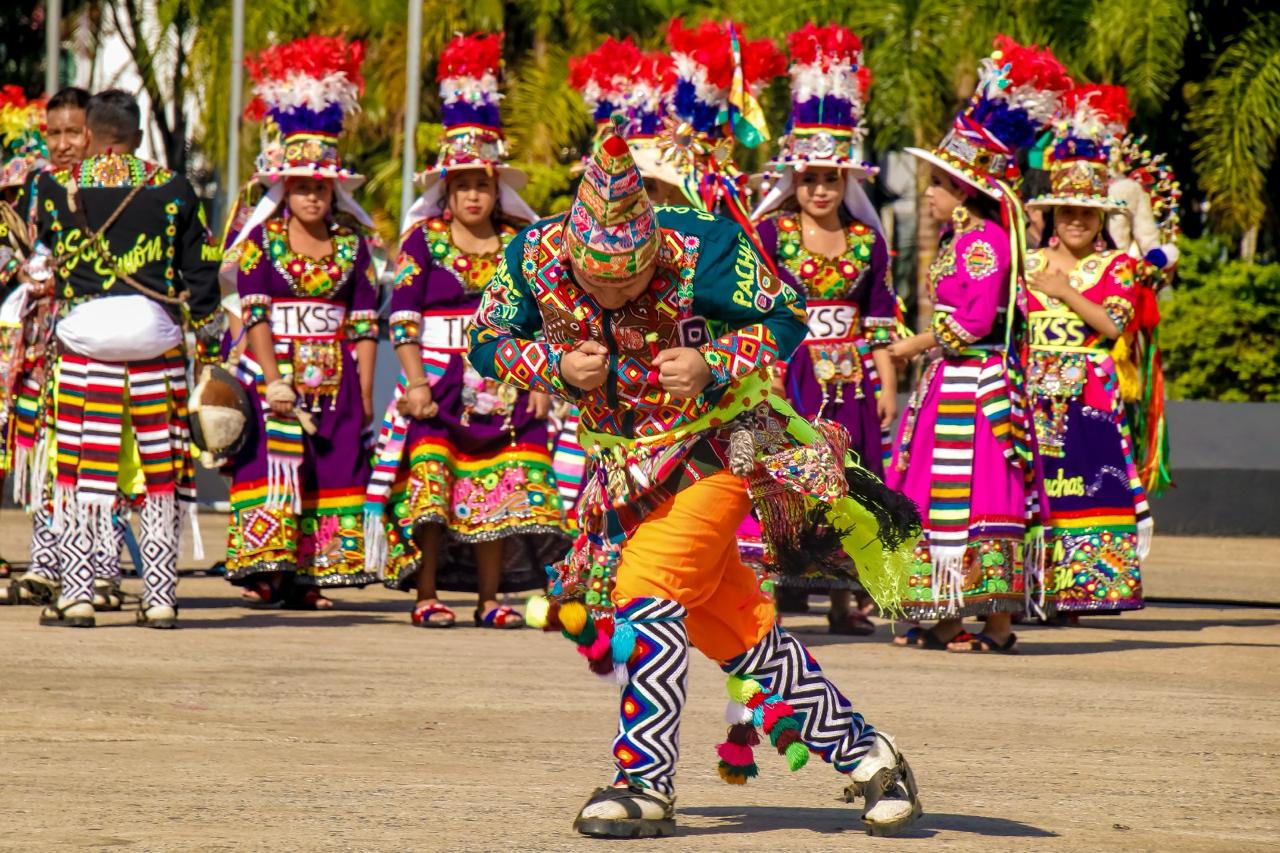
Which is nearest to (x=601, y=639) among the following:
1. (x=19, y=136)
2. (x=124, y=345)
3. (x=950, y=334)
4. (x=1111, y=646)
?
(x=950, y=334)

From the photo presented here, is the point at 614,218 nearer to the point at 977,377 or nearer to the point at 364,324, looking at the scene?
the point at 977,377

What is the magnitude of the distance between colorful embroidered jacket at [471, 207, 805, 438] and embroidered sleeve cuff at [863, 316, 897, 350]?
4.64m

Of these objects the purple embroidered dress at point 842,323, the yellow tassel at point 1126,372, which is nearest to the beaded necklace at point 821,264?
the purple embroidered dress at point 842,323

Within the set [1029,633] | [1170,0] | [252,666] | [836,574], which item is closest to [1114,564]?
[1029,633]

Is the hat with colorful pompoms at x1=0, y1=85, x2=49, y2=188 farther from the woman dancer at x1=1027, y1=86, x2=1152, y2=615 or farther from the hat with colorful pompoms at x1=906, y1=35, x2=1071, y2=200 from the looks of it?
the woman dancer at x1=1027, y1=86, x2=1152, y2=615

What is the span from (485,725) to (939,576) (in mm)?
3119

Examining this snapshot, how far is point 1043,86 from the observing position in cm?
1008

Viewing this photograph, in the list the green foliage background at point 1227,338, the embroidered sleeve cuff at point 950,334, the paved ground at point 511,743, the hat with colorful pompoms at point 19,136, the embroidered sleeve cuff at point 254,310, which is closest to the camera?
the paved ground at point 511,743

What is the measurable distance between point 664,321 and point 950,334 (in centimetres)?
438

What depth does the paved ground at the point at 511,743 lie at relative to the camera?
5.65 metres

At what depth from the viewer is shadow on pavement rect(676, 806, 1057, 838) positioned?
18.8 feet

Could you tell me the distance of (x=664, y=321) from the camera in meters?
5.71

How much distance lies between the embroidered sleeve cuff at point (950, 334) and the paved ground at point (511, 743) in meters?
1.32

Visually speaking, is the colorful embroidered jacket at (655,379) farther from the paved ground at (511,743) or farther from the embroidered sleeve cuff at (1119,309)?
the embroidered sleeve cuff at (1119,309)
